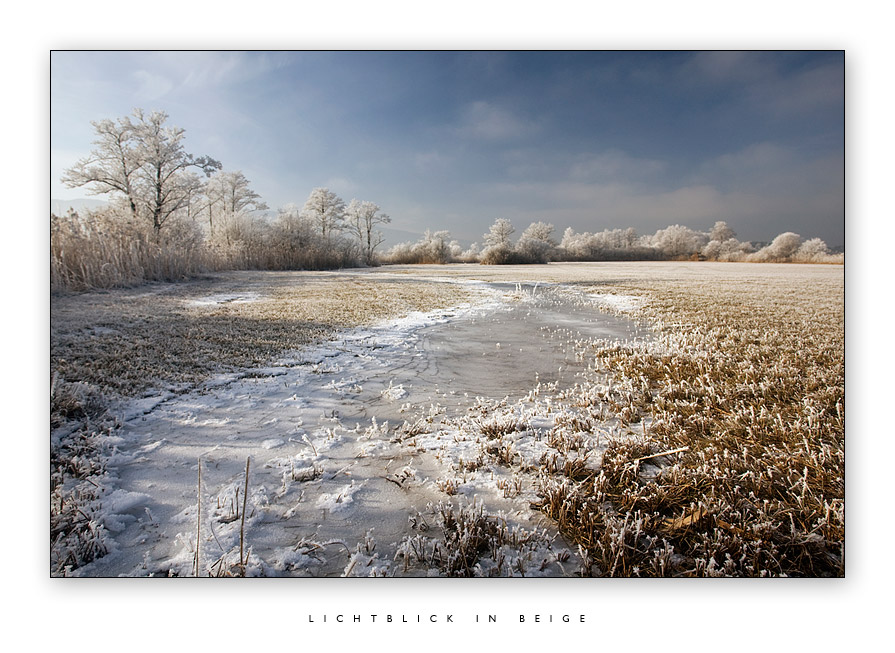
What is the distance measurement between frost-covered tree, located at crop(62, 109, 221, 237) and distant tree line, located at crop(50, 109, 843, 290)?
0.06 feet

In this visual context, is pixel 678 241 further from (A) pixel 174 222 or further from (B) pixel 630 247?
(A) pixel 174 222

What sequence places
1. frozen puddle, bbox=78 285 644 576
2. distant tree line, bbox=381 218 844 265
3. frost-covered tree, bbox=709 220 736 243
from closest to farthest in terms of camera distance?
frozen puddle, bbox=78 285 644 576
distant tree line, bbox=381 218 844 265
frost-covered tree, bbox=709 220 736 243

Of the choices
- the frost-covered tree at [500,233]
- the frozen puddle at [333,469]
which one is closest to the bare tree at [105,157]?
the frozen puddle at [333,469]

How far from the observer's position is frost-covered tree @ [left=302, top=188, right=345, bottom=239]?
347cm

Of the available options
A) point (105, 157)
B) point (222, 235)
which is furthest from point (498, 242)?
point (222, 235)

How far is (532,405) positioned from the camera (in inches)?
82.0

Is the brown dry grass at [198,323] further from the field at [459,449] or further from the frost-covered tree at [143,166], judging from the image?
the frost-covered tree at [143,166]

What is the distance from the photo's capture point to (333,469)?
1488mm

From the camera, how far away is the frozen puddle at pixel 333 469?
1135 millimetres

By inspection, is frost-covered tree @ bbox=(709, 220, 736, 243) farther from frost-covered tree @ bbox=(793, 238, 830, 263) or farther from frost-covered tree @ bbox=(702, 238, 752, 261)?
frost-covered tree @ bbox=(793, 238, 830, 263)

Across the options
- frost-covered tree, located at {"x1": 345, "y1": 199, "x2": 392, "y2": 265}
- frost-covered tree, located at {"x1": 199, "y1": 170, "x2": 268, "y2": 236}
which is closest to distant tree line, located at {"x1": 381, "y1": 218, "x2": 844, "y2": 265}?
frost-covered tree, located at {"x1": 345, "y1": 199, "x2": 392, "y2": 265}

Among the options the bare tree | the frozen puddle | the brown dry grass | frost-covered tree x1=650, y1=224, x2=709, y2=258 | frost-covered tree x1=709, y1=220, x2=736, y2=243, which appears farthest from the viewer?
frost-covered tree x1=650, y1=224, x2=709, y2=258

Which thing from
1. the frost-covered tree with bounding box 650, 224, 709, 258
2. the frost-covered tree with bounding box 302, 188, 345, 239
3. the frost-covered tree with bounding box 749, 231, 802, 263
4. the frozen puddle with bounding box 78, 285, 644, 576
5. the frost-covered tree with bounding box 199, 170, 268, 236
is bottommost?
the frozen puddle with bounding box 78, 285, 644, 576
